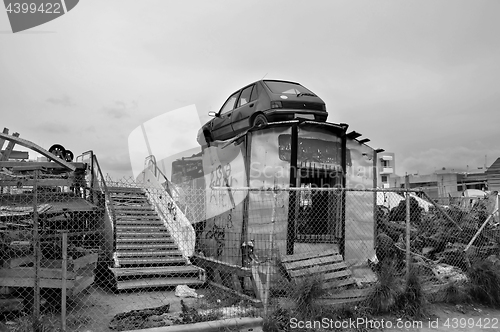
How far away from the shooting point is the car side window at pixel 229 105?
32.2 feet

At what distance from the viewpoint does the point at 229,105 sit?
10.1m

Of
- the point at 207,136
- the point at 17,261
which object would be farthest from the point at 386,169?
the point at 17,261

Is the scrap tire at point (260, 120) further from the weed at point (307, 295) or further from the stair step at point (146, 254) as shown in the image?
the weed at point (307, 295)

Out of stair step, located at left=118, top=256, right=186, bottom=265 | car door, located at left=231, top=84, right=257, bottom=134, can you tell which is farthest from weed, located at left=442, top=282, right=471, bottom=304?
stair step, located at left=118, top=256, right=186, bottom=265

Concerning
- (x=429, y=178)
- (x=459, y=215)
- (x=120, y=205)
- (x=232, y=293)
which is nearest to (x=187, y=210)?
(x=120, y=205)

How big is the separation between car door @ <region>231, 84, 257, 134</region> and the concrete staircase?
339 centimetres

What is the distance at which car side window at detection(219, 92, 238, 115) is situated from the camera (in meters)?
9.80

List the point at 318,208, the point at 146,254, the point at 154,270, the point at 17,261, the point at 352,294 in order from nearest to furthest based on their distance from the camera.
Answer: the point at 17,261 < the point at 352,294 < the point at 154,270 < the point at 318,208 < the point at 146,254

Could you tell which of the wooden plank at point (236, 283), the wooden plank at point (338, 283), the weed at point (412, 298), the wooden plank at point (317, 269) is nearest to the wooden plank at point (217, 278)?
the wooden plank at point (236, 283)

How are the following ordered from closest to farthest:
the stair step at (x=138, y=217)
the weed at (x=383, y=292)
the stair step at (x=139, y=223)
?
the weed at (x=383, y=292)
the stair step at (x=139, y=223)
the stair step at (x=138, y=217)

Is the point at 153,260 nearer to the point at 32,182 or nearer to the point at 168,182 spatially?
the point at 168,182

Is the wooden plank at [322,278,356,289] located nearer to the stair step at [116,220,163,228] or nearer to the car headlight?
the car headlight

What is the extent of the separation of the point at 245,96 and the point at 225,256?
3993 mm

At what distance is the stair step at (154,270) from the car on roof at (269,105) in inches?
139
